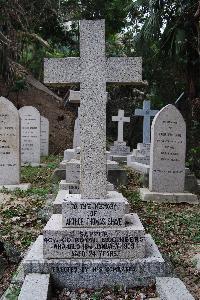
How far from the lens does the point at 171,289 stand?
11.3 ft

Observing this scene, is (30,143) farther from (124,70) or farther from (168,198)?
(124,70)

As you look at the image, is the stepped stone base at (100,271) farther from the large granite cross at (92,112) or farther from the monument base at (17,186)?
the monument base at (17,186)

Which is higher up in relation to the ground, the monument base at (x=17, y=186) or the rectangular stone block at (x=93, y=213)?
the rectangular stone block at (x=93, y=213)

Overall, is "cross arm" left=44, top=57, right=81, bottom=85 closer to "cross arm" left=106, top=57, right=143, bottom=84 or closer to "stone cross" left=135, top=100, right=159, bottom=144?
"cross arm" left=106, top=57, right=143, bottom=84

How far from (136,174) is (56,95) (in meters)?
10.7

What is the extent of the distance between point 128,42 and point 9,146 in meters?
13.1

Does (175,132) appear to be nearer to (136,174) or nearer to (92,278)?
(136,174)

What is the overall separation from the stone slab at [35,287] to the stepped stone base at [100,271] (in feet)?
0.43

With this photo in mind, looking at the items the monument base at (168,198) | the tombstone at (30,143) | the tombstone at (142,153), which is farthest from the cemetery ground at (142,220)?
the tombstone at (30,143)

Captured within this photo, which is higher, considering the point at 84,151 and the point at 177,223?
the point at 84,151

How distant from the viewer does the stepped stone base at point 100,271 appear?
3785 millimetres

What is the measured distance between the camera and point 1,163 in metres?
8.71

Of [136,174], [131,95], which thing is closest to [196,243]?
[136,174]

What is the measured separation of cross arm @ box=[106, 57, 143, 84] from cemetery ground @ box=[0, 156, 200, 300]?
1842 mm
